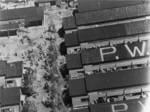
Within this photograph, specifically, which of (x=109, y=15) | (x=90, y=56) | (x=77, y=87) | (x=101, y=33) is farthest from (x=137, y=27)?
(x=77, y=87)

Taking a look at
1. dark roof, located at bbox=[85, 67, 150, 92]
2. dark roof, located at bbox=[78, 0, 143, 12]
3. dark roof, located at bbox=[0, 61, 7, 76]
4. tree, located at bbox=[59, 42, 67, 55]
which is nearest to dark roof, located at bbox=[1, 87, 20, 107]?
dark roof, located at bbox=[0, 61, 7, 76]

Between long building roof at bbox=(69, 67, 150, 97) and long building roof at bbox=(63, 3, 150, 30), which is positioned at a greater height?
long building roof at bbox=(63, 3, 150, 30)

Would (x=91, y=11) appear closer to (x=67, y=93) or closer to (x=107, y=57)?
(x=107, y=57)

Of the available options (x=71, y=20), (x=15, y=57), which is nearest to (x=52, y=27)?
(x=71, y=20)

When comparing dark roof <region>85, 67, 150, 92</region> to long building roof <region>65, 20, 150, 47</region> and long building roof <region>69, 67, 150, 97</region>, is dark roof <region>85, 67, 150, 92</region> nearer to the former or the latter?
long building roof <region>69, 67, 150, 97</region>

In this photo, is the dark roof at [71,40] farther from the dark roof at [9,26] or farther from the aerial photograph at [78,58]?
the dark roof at [9,26]

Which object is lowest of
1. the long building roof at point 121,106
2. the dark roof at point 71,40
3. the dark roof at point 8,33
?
the long building roof at point 121,106

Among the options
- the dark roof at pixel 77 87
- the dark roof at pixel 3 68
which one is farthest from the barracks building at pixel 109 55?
the dark roof at pixel 3 68
